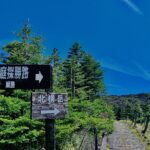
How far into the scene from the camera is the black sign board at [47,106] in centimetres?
982

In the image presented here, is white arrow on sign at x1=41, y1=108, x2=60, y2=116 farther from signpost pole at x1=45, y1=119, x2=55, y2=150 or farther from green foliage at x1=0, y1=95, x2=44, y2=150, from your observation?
green foliage at x1=0, y1=95, x2=44, y2=150

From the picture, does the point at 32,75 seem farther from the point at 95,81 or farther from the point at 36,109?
the point at 95,81

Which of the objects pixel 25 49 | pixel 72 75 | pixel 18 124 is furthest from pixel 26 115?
pixel 72 75

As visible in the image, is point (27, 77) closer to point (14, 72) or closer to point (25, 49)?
point (14, 72)

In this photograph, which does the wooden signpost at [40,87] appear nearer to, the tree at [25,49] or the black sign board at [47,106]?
the black sign board at [47,106]

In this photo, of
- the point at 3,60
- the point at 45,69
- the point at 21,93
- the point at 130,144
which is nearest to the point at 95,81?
the point at 130,144

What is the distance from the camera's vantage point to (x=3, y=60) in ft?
88.4

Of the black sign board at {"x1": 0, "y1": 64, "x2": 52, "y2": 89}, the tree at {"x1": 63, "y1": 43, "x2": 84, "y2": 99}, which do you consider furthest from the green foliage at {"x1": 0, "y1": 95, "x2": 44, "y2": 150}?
the tree at {"x1": 63, "y1": 43, "x2": 84, "y2": 99}

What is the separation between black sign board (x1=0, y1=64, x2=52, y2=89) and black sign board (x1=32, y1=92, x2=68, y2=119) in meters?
0.29

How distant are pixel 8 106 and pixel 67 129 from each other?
130 inches

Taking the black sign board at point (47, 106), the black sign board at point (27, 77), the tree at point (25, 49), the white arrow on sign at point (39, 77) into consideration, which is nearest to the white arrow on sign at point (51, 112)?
the black sign board at point (47, 106)

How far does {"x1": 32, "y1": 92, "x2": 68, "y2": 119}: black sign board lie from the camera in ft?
32.2

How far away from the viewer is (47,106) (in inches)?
390

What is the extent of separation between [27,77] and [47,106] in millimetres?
942
